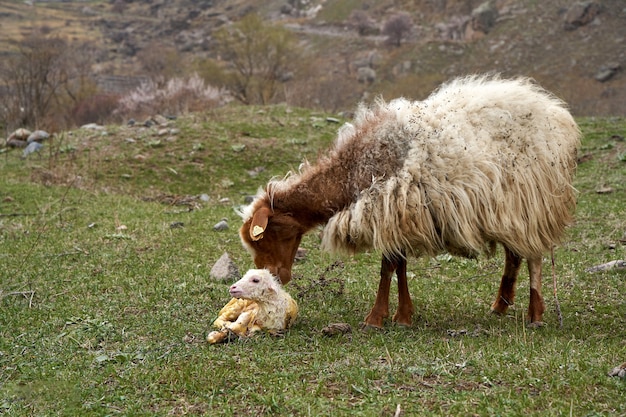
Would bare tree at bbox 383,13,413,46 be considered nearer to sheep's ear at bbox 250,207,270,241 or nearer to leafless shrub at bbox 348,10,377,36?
leafless shrub at bbox 348,10,377,36

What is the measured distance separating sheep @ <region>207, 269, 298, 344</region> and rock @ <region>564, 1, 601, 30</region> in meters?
50.8

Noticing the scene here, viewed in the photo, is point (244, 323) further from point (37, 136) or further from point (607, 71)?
point (607, 71)

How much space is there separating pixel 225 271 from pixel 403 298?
9.02 ft

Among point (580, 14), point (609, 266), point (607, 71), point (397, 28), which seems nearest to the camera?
point (609, 266)

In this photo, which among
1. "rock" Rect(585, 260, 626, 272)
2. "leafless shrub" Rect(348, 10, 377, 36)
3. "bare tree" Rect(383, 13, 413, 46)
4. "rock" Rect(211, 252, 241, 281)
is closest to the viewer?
"rock" Rect(585, 260, 626, 272)

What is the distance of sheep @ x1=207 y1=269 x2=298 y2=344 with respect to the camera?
6.06 metres

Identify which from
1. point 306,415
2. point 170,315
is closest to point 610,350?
point 306,415

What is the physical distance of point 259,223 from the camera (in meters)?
6.44

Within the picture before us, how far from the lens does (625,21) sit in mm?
48594

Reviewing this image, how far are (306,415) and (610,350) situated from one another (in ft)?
8.68

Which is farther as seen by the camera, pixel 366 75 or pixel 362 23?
pixel 362 23

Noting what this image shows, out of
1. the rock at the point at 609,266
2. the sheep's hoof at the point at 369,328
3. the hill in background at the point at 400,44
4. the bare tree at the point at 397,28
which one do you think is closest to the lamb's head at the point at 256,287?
the sheep's hoof at the point at 369,328

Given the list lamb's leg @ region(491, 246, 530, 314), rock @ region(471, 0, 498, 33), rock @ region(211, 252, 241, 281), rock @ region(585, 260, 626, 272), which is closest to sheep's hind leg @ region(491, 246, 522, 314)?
lamb's leg @ region(491, 246, 530, 314)

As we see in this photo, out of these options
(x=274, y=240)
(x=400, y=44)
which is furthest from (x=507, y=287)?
(x=400, y=44)
